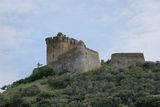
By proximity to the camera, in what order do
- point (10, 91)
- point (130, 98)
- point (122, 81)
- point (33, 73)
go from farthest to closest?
1. point (33, 73)
2. point (10, 91)
3. point (122, 81)
4. point (130, 98)

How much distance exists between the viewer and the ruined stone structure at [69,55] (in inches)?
2616

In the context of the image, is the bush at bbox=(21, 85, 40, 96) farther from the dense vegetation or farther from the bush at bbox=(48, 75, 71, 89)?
the bush at bbox=(48, 75, 71, 89)

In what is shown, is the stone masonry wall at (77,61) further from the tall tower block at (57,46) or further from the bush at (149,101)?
the bush at (149,101)

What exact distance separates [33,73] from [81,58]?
6.10 metres

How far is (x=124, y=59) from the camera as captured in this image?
224 feet

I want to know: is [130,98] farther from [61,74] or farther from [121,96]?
[61,74]

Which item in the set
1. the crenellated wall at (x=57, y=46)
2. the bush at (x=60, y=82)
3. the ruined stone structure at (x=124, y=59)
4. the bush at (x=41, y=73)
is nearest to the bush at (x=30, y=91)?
the bush at (x=60, y=82)

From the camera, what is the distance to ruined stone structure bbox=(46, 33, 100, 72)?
218 feet

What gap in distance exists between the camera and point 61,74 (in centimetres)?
6669

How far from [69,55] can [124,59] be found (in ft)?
17.6

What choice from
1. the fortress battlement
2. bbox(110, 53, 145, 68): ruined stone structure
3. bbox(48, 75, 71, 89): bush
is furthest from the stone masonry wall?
bbox(48, 75, 71, 89): bush

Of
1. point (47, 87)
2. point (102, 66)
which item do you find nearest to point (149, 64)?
point (102, 66)

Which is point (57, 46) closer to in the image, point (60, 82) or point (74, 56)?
point (74, 56)

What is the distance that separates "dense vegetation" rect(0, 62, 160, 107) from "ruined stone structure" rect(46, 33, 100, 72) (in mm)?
869
